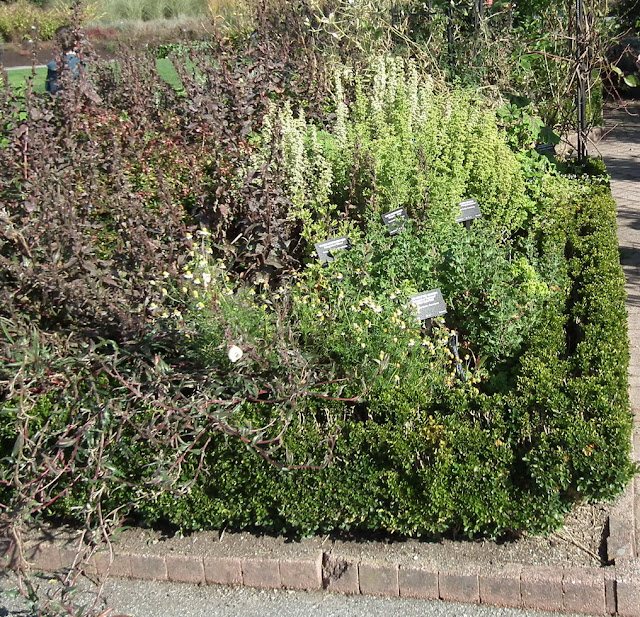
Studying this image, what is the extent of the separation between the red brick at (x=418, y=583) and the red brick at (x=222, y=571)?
0.71 meters

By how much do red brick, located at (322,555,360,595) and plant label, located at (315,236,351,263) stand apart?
6.09 feet

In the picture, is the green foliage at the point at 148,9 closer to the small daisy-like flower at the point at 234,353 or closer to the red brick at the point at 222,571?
the small daisy-like flower at the point at 234,353

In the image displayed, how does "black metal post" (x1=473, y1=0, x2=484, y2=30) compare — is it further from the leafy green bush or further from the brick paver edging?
the leafy green bush

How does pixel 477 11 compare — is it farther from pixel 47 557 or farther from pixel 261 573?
pixel 47 557

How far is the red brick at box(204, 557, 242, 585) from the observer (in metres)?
3.42

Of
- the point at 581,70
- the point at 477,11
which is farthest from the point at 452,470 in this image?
the point at 477,11

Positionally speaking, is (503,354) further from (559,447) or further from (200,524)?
(200,524)

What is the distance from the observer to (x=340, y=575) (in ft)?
10.9

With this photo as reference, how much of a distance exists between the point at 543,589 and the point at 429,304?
1487 mm

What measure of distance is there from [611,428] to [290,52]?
19.3 ft

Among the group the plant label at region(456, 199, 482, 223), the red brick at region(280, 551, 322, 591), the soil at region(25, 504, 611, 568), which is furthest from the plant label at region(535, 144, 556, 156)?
the red brick at region(280, 551, 322, 591)

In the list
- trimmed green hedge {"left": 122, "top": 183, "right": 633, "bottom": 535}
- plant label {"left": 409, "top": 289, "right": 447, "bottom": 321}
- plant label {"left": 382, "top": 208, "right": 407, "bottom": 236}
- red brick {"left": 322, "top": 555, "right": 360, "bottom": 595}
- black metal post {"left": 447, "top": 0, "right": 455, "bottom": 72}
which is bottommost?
red brick {"left": 322, "top": 555, "right": 360, "bottom": 595}

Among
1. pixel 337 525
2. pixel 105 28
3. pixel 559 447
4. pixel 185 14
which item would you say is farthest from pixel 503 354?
pixel 185 14

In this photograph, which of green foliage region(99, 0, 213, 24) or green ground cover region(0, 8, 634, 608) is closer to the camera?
green ground cover region(0, 8, 634, 608)
